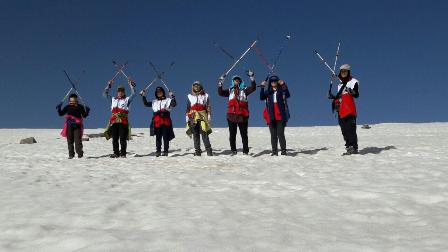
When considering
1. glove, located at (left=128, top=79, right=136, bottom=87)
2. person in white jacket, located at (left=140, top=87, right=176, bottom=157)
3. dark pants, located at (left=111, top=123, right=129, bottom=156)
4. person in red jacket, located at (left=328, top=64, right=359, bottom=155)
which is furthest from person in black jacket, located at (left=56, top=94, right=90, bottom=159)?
person in red jacket, located at (left=328, top=64, right=359, bottom=155)

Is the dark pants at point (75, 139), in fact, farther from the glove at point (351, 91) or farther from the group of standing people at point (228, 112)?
the glove at point (351, 91)

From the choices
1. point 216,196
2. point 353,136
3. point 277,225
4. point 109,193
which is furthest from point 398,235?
point 353,136

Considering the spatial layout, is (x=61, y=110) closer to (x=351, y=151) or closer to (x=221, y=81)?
(x=221, y=81)

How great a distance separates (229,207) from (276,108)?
5784 millimetres

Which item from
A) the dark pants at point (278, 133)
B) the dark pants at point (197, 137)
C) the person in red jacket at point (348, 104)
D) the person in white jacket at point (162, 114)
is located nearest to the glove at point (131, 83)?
Result: the person in white jacket at point (162, 114)

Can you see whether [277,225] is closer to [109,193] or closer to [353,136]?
[109,193]

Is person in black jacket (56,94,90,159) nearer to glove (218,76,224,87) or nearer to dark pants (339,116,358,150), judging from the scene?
glove (218,76,224,87)

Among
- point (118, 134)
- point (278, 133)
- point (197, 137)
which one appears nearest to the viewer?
point (278, 133)

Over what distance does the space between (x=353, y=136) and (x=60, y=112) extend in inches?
291

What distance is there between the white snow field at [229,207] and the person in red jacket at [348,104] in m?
1.58

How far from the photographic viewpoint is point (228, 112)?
11.3 m

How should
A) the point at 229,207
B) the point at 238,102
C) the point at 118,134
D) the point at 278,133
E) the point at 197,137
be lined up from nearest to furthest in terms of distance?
the point at 229,207, the point at 278,133, the point at 238,102, the point at 197,137, the point at 118,134

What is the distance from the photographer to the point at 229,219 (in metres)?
4.69

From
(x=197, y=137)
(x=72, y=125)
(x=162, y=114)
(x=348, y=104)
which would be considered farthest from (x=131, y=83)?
(x=348, y=104)
